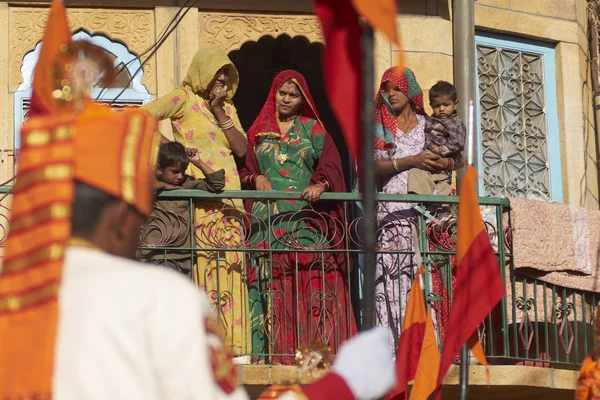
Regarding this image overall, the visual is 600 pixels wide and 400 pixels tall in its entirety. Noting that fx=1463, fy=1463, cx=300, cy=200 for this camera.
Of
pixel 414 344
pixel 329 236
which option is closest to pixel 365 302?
pixel 414 344

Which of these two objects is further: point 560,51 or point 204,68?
point 560,51

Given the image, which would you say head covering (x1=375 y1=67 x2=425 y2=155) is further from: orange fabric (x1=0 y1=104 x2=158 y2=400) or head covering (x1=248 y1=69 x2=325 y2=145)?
orange fabric (x1=0 y1=104 x2=158 y2=400)

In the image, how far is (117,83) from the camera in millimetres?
11344

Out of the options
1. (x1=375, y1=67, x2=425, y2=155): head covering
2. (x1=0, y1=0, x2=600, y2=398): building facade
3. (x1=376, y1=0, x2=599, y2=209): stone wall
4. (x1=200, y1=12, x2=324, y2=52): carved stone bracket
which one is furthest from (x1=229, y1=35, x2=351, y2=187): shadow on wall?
(x1=375, y1=67, x2=425, y2=155): head covering

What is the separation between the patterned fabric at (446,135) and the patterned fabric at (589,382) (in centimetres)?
289

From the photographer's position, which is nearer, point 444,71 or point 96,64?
point 96,64

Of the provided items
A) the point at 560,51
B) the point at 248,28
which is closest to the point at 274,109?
the point at 248,28

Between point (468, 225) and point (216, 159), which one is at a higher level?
point (216, 159)

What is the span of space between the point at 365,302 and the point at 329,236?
550cm

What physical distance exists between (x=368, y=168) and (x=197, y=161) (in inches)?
205

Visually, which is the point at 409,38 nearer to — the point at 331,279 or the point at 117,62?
the point at 117,62

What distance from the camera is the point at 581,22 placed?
12664 millimetres

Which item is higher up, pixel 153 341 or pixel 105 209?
pixel 105 209

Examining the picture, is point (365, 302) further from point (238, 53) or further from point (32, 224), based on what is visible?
point (238, 53)
